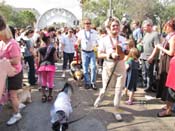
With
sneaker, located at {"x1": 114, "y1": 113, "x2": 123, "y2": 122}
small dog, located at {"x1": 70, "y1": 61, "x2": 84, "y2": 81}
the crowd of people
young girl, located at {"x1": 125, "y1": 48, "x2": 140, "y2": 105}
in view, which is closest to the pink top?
the crowd of people

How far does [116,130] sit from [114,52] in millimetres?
1452

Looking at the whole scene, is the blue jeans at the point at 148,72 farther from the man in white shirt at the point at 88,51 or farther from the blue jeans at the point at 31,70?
the blue jeans at the point at 31,70

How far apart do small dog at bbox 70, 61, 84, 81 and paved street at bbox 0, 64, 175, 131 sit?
5.47ft

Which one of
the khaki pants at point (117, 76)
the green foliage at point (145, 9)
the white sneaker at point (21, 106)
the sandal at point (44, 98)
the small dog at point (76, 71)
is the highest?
the green foliage at point (145, 9)

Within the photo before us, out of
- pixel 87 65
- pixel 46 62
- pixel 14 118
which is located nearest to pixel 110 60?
pixel 46 62

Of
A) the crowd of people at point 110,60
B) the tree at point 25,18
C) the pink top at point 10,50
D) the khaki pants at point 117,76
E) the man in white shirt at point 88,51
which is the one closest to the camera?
the pink top at point 10,50

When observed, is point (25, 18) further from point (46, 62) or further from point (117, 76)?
point (117, 76)

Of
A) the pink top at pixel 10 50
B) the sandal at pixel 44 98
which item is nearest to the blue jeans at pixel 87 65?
the sandal at pixel 44 98

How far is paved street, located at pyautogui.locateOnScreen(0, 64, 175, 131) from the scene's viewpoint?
6.21 meters

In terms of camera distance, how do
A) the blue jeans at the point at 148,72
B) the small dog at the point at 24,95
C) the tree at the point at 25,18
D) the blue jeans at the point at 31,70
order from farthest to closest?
the tree at the point at 25,18 → the blue jeans at the point at 31,70 → the blue jeans at the point at 148,72 → the small dog at the point at 24,95

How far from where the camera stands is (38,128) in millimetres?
6199

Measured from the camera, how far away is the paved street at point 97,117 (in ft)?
20.4

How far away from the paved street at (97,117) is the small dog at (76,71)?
5.47ft

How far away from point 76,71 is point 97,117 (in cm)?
384
